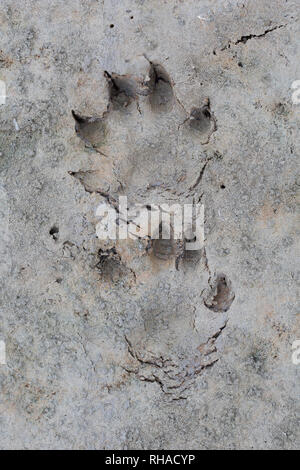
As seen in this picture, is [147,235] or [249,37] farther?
[249,37]

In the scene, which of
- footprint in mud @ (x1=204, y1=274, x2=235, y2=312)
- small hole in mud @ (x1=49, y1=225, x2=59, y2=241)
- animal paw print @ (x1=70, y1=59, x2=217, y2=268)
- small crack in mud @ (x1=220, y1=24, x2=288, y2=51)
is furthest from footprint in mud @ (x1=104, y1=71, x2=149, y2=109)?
footprint in mud @ (x1=204, y1=274, x2=235, y2=312)

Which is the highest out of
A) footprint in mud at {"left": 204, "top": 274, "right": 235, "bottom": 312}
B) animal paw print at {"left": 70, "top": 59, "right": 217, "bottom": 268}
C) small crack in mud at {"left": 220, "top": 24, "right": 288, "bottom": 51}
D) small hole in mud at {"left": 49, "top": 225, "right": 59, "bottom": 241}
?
small crack in mud at {"left": 220, "top": 24, "right": 288, "bottom": 51}

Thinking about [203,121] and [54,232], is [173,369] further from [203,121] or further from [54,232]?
[203,121]

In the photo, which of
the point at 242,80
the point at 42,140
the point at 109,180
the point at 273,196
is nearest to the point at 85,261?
the point at 109,180

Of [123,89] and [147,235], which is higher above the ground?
[123,89]

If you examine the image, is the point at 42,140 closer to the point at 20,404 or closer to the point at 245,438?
the point at 20,404

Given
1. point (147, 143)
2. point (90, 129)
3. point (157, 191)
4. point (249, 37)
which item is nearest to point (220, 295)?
point (157, 191)

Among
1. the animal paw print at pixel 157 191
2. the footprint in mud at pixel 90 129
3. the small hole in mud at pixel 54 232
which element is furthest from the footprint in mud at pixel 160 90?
the small hole in mud at pixel 54 232

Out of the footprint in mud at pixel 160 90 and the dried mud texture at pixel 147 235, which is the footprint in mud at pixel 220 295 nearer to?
the dried mud texture at pixel 147 235

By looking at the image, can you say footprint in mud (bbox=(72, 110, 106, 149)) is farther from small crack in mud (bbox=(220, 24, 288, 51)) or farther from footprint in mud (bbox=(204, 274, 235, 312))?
footprint in mud (bbox=(204, 274, 235, 312))
